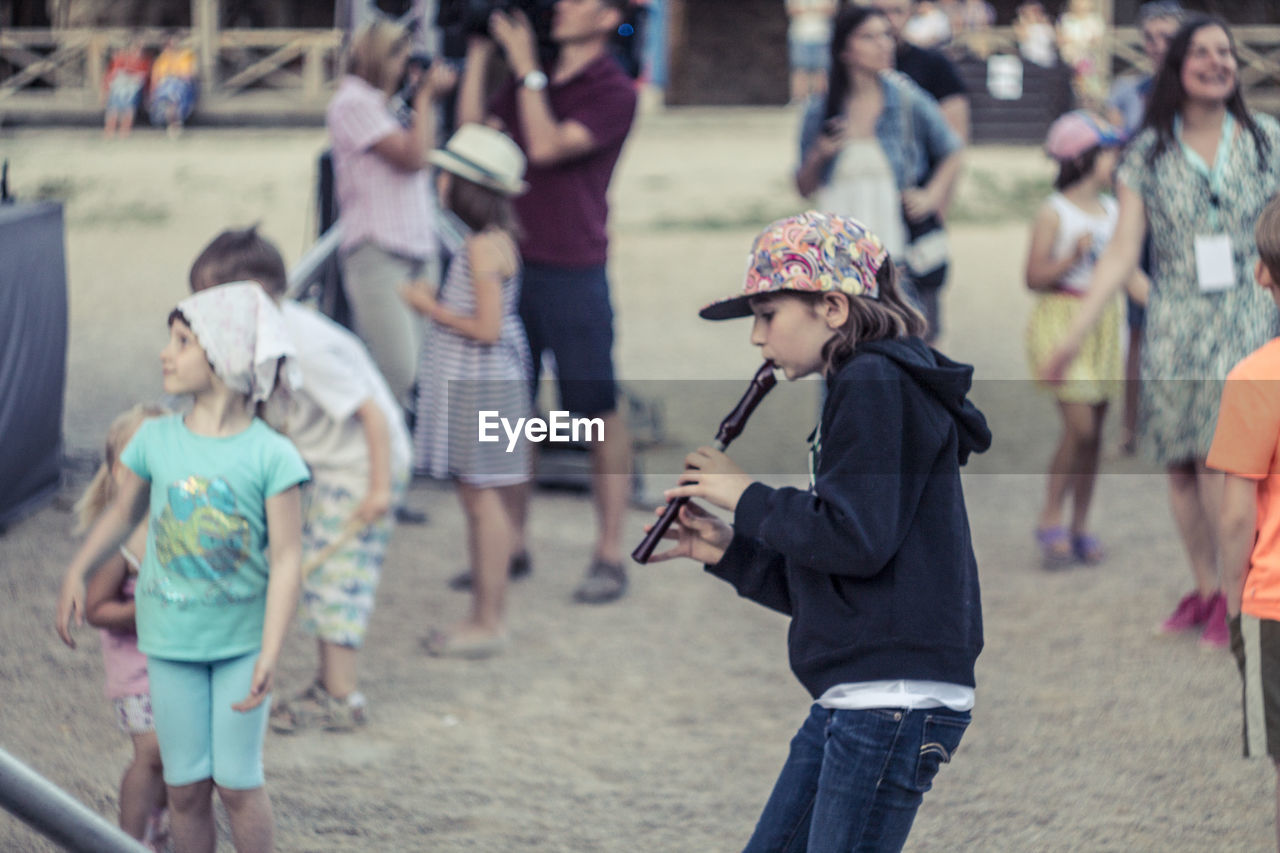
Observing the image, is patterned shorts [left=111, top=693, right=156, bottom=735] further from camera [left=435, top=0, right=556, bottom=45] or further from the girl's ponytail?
camera [left=435, top=0, right=556, bottom=45]

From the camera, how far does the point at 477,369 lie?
461 cm

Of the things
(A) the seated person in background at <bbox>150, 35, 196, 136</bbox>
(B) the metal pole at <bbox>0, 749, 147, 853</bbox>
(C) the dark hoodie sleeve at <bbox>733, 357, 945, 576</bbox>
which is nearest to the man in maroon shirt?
(C) the dark hoodie sleeve at <bbox>733, 357, 945, 576</bbox>

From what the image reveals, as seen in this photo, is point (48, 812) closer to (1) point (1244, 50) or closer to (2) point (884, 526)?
(2) point (884, 526)

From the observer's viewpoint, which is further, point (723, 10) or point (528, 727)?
point (723, 10)

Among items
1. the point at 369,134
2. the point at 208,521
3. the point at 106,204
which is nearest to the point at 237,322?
the point at 208,521

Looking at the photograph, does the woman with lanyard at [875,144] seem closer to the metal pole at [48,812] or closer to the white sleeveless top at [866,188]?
the white sleeveless top at [866,188]

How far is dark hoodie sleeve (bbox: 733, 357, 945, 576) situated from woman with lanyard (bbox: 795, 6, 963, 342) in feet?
11.5

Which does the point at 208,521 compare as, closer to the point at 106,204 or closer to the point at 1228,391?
the point at 1228,391

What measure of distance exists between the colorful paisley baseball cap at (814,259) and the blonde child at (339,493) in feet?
5.36

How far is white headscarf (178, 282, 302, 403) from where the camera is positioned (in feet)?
9.29

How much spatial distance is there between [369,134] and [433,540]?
153 centimetres

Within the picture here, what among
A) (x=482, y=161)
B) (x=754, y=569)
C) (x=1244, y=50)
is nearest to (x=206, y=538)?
(x=754, y=569)

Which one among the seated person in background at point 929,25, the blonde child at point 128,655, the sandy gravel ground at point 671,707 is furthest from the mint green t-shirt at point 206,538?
the seated person in background at point 929,25

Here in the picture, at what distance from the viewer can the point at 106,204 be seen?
1641cm
